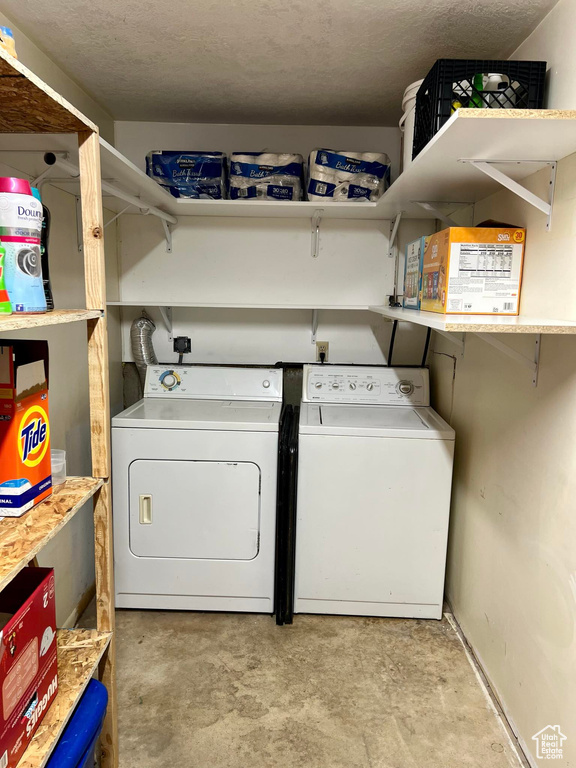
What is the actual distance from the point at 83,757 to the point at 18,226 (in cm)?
119

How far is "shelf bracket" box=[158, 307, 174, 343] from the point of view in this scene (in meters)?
2.75

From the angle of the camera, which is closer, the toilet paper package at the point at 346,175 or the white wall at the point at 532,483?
the white wall at the point at 532,483

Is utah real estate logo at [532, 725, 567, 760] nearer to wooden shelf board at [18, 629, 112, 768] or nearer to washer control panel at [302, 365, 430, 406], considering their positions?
wooden shelf board at [18, 629, 112, 768]

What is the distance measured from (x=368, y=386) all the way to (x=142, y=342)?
3.99ft

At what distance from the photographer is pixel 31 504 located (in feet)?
3.84

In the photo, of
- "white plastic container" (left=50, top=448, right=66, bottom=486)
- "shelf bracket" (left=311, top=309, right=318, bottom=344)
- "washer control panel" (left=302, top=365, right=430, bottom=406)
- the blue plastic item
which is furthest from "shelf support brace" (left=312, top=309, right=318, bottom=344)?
the blue plastic item

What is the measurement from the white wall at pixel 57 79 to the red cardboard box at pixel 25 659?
1.69 m

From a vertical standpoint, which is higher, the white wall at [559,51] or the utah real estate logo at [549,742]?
the white wall at [559,51]

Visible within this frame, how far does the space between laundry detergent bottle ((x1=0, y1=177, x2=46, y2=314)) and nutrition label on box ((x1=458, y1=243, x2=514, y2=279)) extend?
1236mm

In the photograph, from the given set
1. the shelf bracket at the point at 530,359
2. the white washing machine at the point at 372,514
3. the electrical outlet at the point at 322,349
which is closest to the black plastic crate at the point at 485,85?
the shelf bracket at the point at 530,359

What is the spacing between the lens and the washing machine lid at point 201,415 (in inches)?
87.0

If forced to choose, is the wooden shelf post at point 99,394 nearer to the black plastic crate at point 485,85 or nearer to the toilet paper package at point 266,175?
the black plastic crate at point 485,85

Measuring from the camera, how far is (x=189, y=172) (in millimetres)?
2391

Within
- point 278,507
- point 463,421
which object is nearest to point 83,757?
point 278,507
